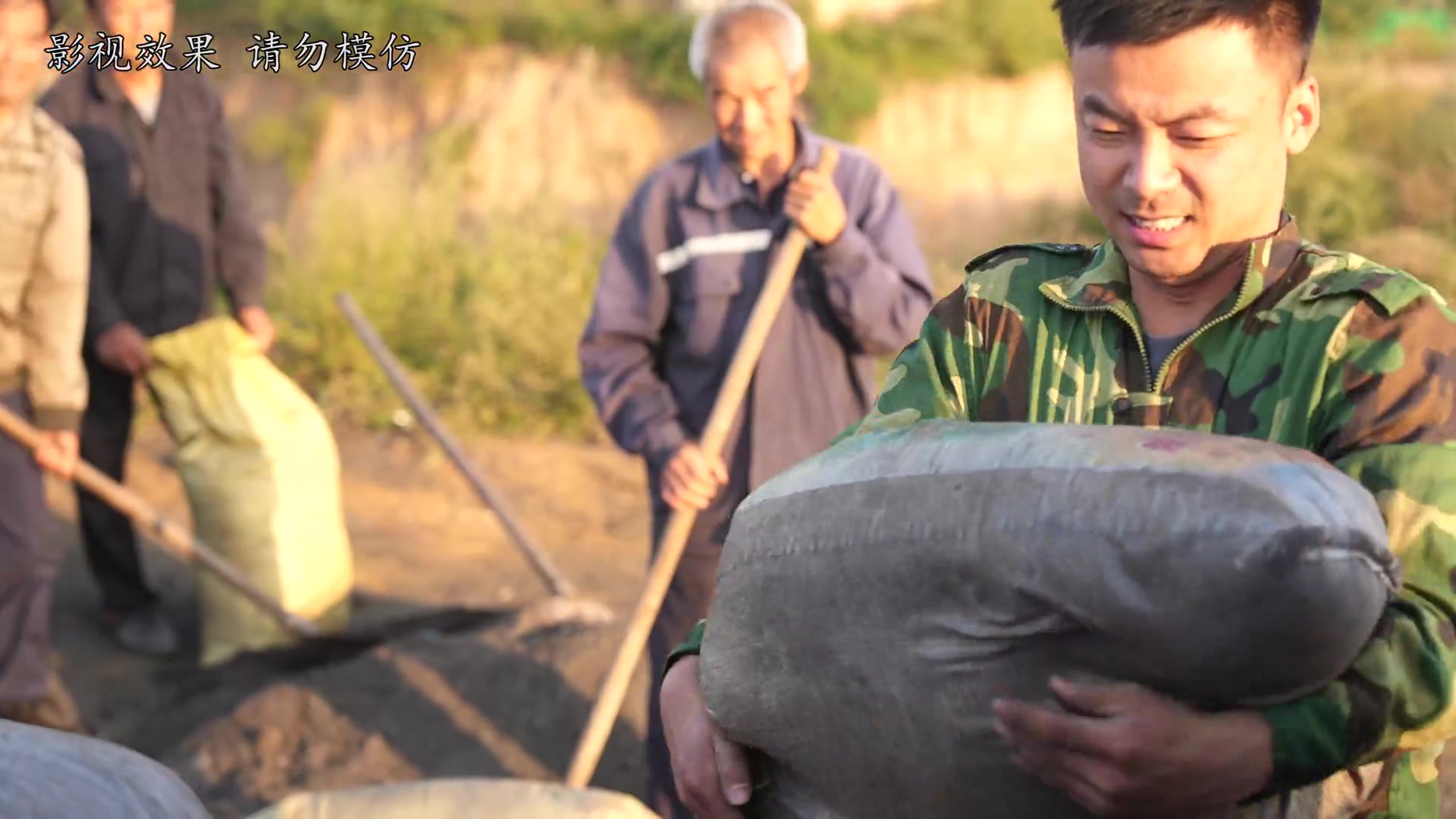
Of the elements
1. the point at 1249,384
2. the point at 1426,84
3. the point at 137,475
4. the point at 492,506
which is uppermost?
the point at 1249,384

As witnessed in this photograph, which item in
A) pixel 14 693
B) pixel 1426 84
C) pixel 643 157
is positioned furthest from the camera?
pixel 643 157

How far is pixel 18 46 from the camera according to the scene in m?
4.38

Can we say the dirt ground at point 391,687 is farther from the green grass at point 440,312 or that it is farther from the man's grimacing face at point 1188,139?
the man's grimacing face at point 1188,139

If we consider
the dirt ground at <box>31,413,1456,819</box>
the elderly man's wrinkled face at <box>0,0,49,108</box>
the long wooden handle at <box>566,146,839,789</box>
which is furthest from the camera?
the dirt ground at <box>31,413,1456,819</box>

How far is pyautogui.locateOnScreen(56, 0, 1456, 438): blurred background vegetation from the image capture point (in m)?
8.31

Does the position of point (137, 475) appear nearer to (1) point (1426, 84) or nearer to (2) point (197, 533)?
(2) point (197, 533)

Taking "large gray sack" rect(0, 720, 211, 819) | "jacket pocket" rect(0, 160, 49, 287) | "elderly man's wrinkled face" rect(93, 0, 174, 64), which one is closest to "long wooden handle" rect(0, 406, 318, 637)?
"jacket pocket" rect(0, 160, 49, 287)

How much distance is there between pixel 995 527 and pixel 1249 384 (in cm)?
35

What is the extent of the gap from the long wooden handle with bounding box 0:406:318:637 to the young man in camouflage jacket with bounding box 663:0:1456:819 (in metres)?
3.49

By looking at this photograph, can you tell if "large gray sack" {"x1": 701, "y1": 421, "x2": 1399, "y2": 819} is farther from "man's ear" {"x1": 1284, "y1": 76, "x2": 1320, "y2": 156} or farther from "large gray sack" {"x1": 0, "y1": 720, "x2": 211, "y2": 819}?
"large gray sack" {"x1": 0, "y1": 720, "x2": 211, "y2": 819}

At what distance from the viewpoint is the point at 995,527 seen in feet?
3.99

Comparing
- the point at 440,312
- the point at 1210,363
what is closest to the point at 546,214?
the point at 440,312

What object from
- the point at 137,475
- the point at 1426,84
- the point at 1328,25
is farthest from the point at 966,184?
the point at 137,475

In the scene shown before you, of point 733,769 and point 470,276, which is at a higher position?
point 733,769
